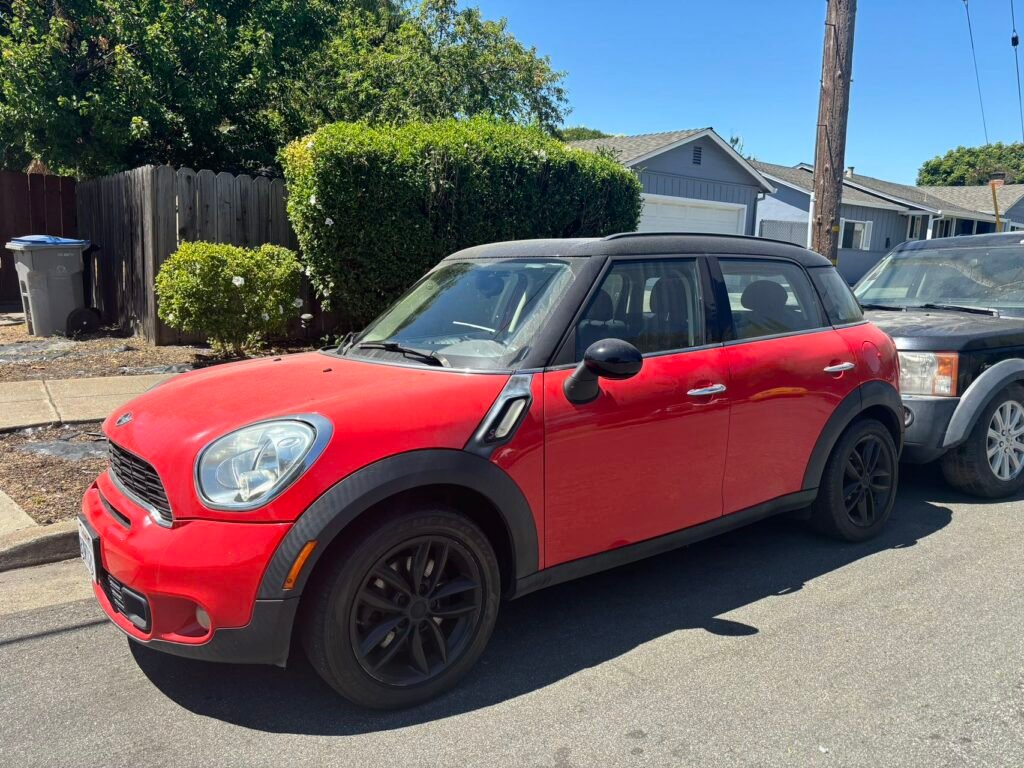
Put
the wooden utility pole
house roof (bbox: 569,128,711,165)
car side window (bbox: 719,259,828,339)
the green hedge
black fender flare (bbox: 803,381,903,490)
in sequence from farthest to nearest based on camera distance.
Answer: house roof (bbox: 569,128,711,165), the green hedge, the wooden utility pole, black fender flare (bbox: 803,381,903,490), car side window (bbox: 719,259,828,339)

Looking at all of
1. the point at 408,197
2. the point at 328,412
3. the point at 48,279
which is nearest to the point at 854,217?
the point at 408,197

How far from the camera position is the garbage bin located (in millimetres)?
9719

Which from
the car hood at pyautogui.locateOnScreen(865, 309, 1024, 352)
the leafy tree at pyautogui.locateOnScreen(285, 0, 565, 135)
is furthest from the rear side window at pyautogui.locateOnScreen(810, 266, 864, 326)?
the leafy tree at pyautogui.locateOnScreen(285, 0, 565, 135)

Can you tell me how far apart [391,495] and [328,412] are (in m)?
0.38

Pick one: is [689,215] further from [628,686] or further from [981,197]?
[981,197]

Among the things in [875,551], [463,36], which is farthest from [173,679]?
[463,36]

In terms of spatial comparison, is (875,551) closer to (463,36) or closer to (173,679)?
(173,679)

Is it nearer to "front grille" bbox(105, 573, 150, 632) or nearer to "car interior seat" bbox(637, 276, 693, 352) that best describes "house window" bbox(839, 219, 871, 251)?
"car interior seat" bbox(637, 276, 693, 352)

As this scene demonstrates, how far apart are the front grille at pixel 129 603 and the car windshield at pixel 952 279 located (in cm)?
618

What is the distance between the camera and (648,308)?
3779mm

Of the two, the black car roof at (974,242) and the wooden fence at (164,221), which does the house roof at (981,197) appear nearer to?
the black car roof at (974,242)


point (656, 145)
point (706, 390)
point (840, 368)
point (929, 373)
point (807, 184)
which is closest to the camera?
point (706, 390)

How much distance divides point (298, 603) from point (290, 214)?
7.24 meters

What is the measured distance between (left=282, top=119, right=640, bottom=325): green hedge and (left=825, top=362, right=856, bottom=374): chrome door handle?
18.6 feet
